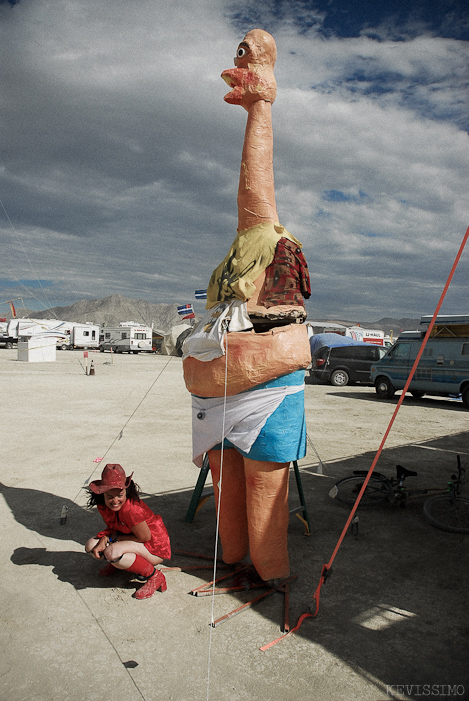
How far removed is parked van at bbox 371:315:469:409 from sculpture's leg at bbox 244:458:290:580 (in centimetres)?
958

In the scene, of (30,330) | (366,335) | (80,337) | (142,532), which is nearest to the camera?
(142,532)

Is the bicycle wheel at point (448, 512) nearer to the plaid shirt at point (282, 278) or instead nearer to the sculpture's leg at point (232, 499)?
the sculpture's leg at point (232, 499)

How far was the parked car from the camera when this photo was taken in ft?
55.4

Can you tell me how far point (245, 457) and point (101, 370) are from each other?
1762 cm

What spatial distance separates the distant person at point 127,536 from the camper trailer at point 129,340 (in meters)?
33.8

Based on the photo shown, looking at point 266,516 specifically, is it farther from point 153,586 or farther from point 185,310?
point 185,310

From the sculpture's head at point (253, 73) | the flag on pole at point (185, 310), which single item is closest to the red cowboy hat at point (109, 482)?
the sculpture's head at point (253, 73)

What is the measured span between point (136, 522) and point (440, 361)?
1124 centimetres

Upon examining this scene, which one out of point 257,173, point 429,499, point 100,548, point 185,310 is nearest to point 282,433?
point 100,548

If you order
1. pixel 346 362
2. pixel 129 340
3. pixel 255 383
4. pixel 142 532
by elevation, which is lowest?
pixel 142 532

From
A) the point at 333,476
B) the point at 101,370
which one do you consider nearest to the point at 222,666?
the point at 333,476

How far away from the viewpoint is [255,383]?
3268 millimetres

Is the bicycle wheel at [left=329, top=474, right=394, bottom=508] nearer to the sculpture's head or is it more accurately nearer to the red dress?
the red dress

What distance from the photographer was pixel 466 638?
2818 millimetres
